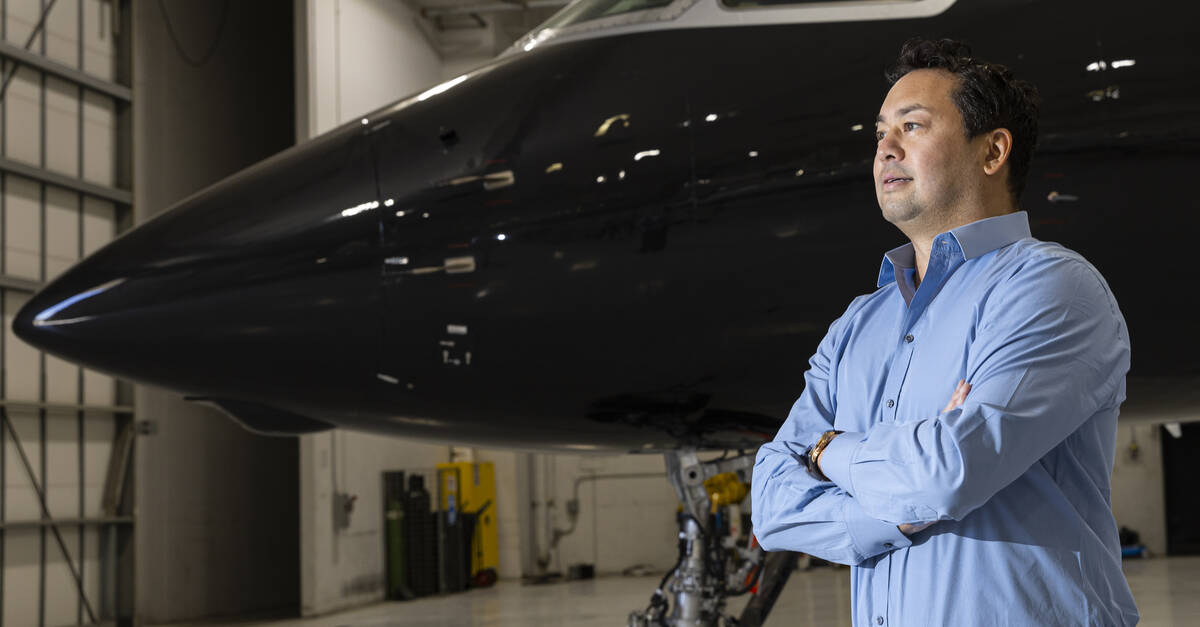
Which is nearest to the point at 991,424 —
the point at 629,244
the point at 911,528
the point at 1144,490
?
the point at 911,528

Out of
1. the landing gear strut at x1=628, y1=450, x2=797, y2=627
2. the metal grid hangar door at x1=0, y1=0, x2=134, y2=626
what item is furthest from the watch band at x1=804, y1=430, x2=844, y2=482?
the metal grid hangar door at x1=0, y1=0, x2=134, y2=626

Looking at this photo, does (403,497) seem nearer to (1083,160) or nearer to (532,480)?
(532,480)

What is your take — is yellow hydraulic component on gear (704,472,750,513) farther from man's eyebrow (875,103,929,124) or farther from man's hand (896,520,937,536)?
man's hand (896,520,937,536)

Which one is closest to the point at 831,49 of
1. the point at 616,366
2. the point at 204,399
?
the point at 616,366

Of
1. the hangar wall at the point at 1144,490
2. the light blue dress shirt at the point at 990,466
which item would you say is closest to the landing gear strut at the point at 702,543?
the light blue dress shirt at the point at 990,466

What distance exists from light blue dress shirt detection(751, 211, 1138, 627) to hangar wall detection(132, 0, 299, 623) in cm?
1130

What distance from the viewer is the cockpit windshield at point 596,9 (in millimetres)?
4078

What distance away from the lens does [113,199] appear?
11.7 meters

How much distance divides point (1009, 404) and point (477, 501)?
1536 centimetres

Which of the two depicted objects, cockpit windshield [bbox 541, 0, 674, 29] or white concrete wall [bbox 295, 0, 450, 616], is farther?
white concrete wall [bbox 295, 0, 450, 616]

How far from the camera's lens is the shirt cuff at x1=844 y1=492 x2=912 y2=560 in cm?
162

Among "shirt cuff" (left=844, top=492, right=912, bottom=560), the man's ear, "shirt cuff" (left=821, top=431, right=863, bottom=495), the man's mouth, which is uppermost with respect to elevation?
the man's ear

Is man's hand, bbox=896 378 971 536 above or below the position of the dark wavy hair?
below

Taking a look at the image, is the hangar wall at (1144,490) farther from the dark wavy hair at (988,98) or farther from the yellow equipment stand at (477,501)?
the dark wavy hair at (988,98)
